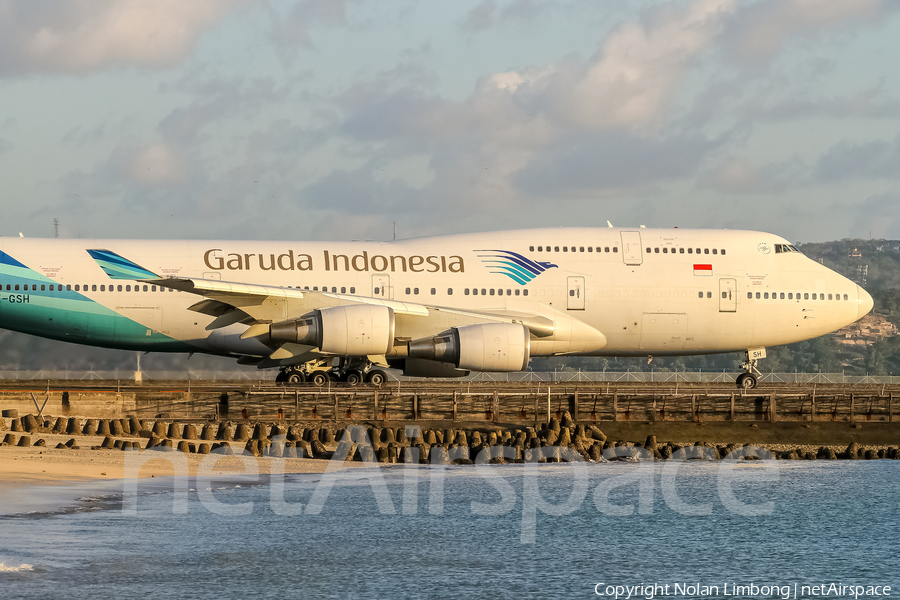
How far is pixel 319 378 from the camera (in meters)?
36.6

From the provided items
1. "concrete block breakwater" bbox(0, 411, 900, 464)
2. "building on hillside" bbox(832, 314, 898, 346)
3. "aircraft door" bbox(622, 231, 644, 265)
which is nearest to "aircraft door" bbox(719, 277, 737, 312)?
"aircraft door" bbox(622, 231, 644, 265)

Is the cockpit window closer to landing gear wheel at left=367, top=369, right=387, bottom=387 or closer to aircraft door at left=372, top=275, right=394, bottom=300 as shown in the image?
aircraft door at left=372, top=275, right=394, bottom=300

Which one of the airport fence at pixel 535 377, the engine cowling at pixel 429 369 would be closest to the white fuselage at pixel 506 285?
the engine cowling at pixel 429 369

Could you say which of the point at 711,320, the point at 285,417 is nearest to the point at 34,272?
the point at 285,417

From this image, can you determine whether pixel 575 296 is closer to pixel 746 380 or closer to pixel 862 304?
pixel 746 380

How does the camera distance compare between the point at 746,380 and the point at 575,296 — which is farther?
the point at 746,380

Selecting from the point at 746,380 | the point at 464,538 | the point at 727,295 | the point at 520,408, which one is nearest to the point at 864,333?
the point at 746,380

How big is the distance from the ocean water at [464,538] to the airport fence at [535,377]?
1614 cm

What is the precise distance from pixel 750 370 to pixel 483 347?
11.2 m

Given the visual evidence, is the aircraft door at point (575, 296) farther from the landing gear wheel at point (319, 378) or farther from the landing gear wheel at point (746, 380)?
the landing gear wheel at point (319, 378)

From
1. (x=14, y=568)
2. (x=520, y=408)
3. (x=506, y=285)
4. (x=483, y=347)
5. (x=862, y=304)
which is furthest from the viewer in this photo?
(x=862, y=304)

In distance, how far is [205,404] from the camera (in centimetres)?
3303

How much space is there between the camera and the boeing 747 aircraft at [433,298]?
114 ft

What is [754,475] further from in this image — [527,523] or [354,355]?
[354,355]
